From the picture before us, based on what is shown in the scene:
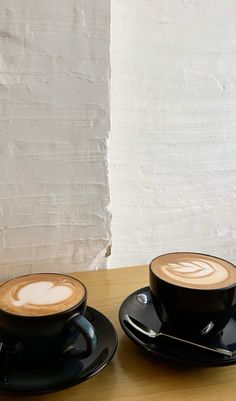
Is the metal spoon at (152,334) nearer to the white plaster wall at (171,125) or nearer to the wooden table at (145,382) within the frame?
the wooden table at (145,382)

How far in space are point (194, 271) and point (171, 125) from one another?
46 cm

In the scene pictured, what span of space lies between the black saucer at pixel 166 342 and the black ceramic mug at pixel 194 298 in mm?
16

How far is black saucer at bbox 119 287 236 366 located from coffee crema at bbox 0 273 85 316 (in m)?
0.09

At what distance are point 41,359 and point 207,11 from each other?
0.78m

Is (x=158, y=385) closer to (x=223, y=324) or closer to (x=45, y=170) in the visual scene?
(x=223, y=324)

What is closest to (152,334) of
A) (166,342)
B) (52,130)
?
(166,342)

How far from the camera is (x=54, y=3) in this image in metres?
0.68

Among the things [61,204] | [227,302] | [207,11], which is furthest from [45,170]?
[207,11]

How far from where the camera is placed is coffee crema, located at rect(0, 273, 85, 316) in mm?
461

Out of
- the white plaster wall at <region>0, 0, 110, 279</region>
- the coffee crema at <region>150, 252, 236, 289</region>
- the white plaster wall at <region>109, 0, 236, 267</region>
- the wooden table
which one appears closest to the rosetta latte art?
the coffee crema at <region>150, 252, 236, 289</region>

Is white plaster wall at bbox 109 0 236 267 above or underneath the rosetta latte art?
above

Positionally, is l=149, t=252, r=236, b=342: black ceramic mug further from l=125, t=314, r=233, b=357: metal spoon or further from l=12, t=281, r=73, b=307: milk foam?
l=12, t=281, r=73, b=307: milk foam

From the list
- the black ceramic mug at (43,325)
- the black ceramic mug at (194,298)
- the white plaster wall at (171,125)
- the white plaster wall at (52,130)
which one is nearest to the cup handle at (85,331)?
the black ceramic mug at (43,325)

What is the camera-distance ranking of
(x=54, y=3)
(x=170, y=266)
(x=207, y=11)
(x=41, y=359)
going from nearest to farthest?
(x=41, y=359) < (x=170, y=266) < (x=54, y=3) < (x=207, y=11)
